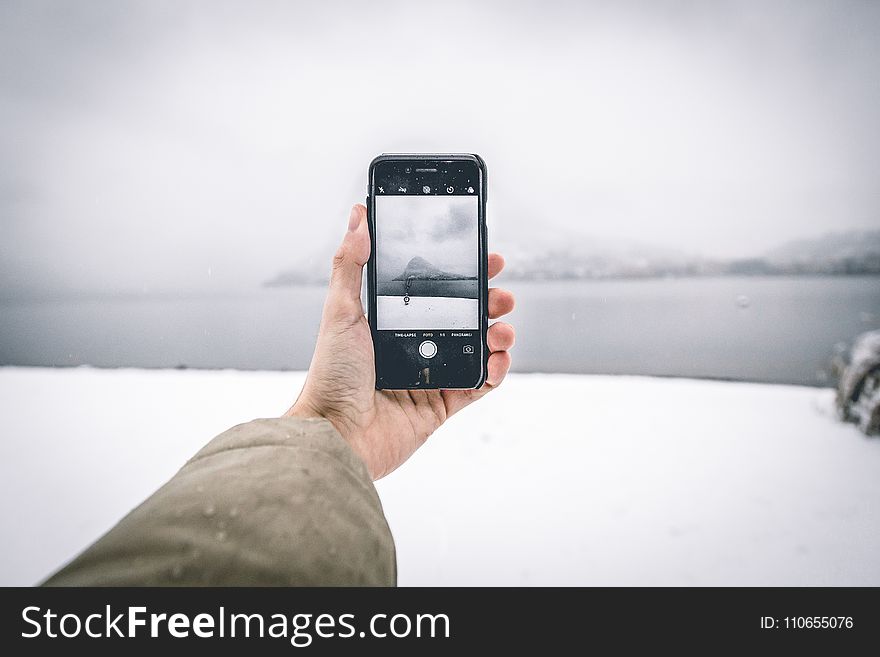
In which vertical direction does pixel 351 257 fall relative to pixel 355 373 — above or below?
above

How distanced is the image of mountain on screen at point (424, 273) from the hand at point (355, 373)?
105 millimetres

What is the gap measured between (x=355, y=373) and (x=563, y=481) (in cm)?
141

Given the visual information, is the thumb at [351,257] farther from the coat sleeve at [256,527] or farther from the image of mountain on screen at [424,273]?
the coat sleeve at [256,527]

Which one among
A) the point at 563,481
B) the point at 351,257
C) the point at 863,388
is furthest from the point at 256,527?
the point at 863,388

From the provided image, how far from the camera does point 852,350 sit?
2.75 metres

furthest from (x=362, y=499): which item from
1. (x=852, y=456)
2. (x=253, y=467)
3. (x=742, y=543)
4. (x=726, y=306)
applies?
(x=726, y=306)

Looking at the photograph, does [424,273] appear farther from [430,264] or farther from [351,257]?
[351,257]

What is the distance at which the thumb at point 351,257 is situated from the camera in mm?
1021

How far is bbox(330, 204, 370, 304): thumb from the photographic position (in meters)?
1.02

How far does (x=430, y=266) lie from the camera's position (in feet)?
3.56

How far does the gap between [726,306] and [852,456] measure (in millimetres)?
5125

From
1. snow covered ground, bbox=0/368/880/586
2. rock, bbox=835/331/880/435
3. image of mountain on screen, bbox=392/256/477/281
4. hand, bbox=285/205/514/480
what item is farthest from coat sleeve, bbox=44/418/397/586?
rock, bbox=835/331/880/435

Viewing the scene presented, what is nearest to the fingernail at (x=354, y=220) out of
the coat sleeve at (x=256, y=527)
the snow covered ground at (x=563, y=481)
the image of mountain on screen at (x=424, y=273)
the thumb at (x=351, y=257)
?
the thumb at (x=351, y=257)

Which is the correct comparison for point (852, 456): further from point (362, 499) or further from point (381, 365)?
point (362, 499)
